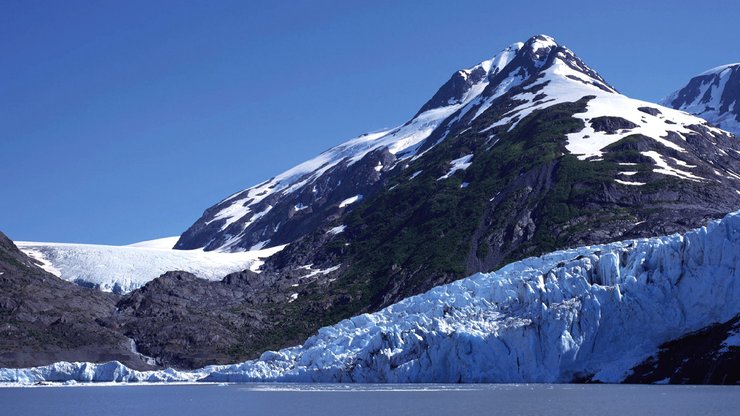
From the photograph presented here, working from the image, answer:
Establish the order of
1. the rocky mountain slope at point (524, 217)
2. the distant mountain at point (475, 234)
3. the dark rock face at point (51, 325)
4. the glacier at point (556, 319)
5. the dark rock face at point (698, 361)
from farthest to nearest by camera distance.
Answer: the rocky mountain slope at point (524, 217) < the distant mountain at point (475, 234) < the dark rock face at point (51, 325) < the glacier at point (556, 319) < the dark rock face at point (698, 361)

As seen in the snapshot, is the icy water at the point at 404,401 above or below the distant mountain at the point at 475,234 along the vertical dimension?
below

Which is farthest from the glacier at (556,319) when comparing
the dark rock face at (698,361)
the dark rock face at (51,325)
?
the dark rock face at (51,325)

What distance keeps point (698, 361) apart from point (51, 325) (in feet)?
355

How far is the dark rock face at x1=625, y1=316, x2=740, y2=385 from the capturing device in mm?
78688

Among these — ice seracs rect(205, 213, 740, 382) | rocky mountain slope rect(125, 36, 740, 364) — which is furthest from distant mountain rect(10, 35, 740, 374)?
ice seracs rect(205, 213, 740, 382)

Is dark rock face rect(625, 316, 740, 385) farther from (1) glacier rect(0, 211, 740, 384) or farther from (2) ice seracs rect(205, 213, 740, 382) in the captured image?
(1) glacier rect(0, 211, 740, 384)

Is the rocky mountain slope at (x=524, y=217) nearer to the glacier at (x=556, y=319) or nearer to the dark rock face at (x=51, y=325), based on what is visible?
the dark rock face at (x=51, y=325)

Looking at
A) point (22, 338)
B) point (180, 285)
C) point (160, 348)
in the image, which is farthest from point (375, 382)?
point (180, 285)

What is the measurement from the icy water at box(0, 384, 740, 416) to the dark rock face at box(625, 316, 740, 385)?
347 centimetres

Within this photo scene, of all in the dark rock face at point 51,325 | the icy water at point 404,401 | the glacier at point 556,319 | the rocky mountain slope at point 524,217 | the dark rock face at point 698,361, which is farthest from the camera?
the rocky mountain slope at point 524,217

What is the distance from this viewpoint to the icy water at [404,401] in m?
61.2

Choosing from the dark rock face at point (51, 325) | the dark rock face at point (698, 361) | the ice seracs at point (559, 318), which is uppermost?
the dark rock face at point (51, 325)

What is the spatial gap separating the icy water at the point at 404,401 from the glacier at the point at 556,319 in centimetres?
417

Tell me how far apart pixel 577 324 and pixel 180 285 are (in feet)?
371
